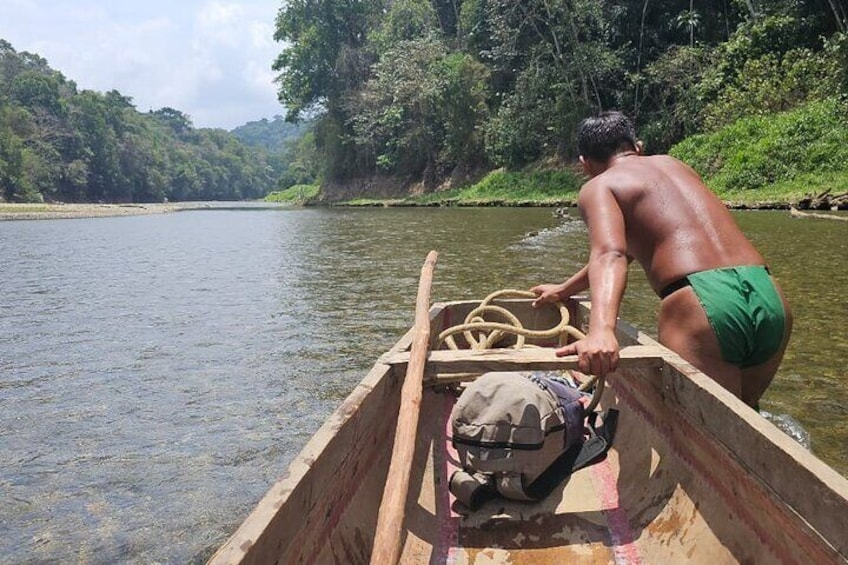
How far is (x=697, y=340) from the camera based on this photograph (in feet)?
9.18

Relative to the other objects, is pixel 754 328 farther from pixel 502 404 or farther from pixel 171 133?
pixel 171 133

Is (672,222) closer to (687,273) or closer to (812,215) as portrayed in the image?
(687,273)

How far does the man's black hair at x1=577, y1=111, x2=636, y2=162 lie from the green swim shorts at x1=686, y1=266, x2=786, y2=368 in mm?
818

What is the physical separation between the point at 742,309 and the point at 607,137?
108 centimetres

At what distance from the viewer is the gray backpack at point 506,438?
265cm

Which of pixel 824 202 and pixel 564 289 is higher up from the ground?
pixel 564 289

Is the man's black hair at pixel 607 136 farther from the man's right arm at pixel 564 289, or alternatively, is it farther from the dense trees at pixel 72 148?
the dense trees at pixel 72 148

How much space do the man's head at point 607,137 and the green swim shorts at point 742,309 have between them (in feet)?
2.67

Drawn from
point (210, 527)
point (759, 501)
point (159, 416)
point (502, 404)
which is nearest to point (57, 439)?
point (159, 416)

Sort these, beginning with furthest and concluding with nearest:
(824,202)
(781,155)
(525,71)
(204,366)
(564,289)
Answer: (525,71) < (781,155) < (824,202) < (204,366) < (564,289)

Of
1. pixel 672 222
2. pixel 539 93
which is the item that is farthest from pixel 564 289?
pixel 539 93

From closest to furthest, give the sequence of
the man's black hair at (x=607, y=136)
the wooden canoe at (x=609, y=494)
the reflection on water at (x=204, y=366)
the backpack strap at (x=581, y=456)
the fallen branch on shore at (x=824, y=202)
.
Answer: the wooden canoe at (x=609, y=494) → the backpack strap at (x=581, y=456) → the man's black hair at (x=607, y=136) → the reflection on water at (x=204, y=366) → the fallen branch on shore at (x=824, y=202)

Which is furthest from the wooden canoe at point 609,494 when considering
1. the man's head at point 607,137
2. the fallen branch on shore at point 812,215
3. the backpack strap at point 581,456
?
the fallen branch on shore at point 812,215

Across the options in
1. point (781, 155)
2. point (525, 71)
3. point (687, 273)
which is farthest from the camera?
point (525, 71)
